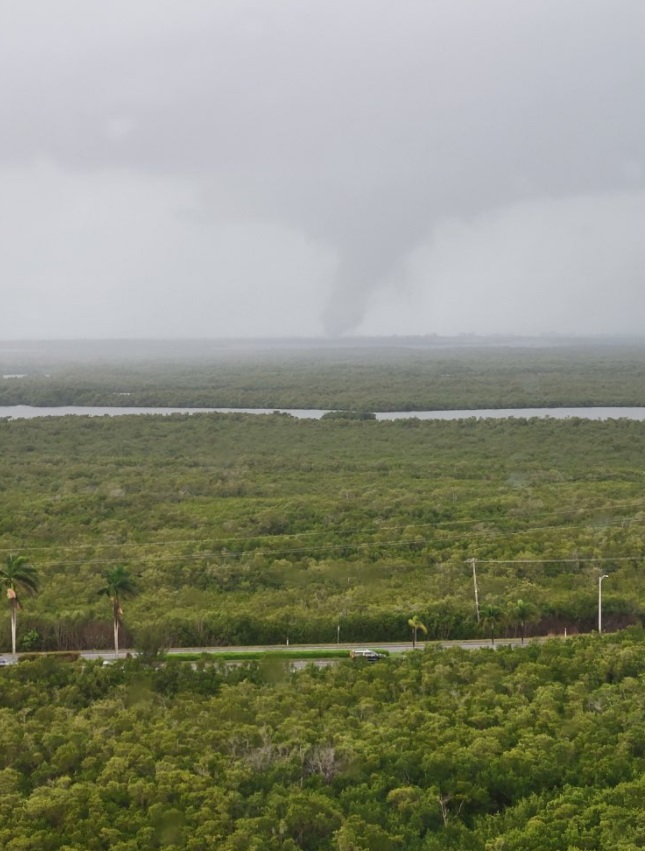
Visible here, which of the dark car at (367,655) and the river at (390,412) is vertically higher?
the river at (390,412)

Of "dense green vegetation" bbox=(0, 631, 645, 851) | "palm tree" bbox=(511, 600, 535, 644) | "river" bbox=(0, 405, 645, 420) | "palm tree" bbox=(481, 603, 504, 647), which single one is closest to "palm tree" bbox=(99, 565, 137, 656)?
"dense green vegetation" bbox=(0, 631, 645, 851)

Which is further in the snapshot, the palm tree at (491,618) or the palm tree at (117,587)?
the palm tree at (491,618)

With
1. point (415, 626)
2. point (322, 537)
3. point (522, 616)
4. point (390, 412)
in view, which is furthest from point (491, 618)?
point (390, 412)

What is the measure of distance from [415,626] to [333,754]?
14.3m

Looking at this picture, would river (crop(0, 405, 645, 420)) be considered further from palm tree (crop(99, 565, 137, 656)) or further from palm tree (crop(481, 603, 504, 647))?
palm tree (crop(99, 565, 137, 656))

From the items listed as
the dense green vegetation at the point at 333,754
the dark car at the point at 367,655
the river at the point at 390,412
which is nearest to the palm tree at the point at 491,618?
the dense green vegetation at the point at 333,754

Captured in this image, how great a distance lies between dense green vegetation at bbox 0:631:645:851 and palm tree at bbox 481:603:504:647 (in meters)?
4.55

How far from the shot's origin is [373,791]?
3016 cm

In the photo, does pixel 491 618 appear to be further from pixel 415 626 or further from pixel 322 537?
pixel 322 537

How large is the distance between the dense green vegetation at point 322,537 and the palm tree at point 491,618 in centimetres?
12

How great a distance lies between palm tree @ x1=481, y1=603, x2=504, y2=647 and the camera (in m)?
46.1

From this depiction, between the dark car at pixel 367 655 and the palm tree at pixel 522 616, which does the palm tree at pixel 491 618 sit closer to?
the palm tree at pixel 522 616

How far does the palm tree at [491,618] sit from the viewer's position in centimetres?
4612

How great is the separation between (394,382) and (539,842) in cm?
17389
